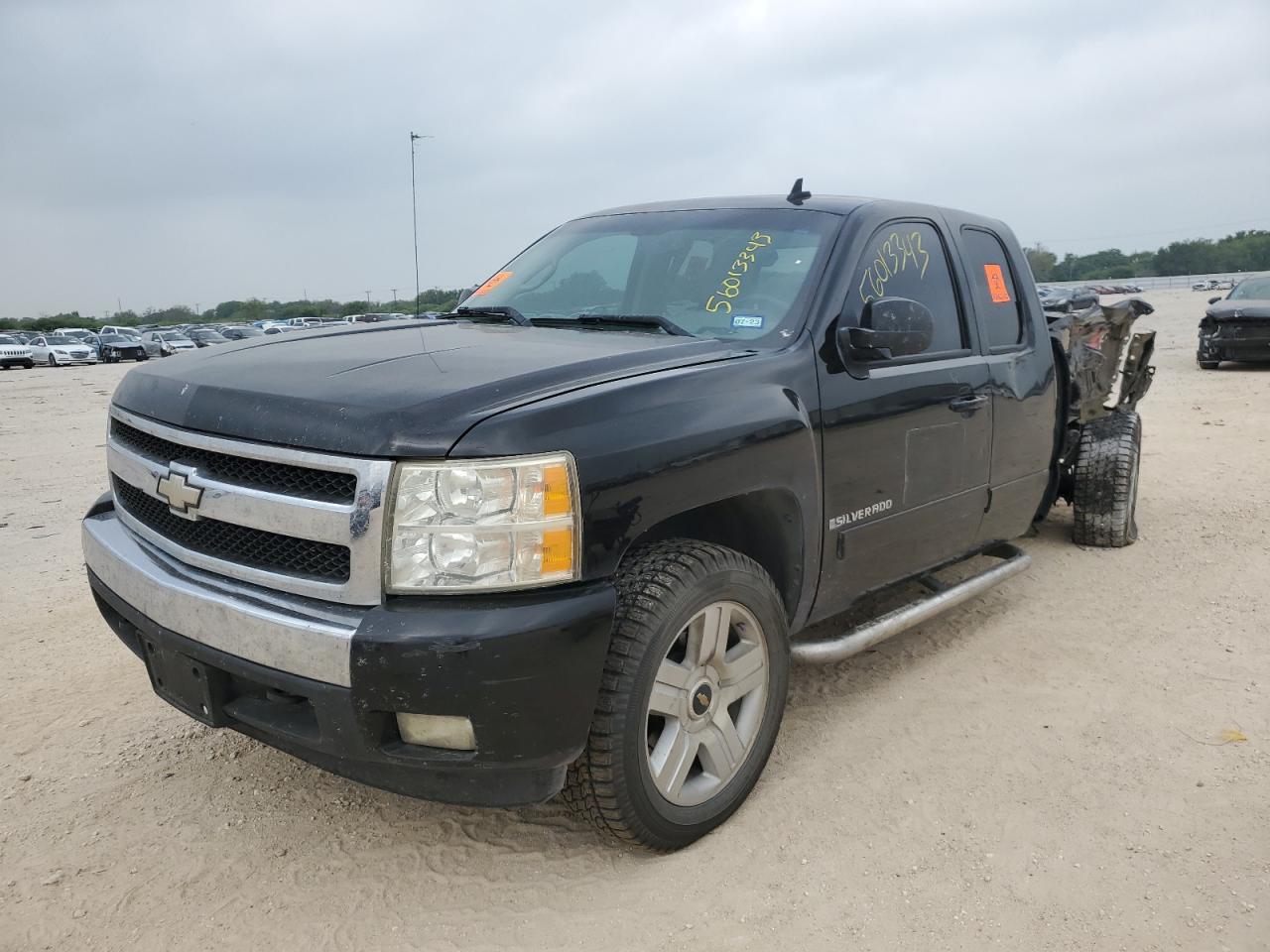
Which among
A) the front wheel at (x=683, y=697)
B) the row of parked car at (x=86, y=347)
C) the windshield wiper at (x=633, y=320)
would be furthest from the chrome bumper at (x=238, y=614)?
the row of parked car at (x=86, y=347)

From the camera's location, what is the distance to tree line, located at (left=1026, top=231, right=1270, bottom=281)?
92375 millimetres

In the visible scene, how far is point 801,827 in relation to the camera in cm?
293

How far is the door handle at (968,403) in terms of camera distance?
380cm

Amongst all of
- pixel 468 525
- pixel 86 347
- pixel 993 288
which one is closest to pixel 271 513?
pixel 468 525

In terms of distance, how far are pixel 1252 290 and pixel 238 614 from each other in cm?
1817

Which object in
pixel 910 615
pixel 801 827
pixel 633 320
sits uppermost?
pixel 633 320

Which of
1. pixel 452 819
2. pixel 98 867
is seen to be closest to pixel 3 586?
pixel 98 867

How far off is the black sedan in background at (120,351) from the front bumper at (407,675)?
36696 mm

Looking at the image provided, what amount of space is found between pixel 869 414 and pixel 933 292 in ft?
2.93

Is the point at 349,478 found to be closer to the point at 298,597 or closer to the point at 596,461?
the point at 298,597

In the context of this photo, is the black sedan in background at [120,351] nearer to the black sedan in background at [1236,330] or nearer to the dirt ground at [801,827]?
the black sedan in background at [1236,330]

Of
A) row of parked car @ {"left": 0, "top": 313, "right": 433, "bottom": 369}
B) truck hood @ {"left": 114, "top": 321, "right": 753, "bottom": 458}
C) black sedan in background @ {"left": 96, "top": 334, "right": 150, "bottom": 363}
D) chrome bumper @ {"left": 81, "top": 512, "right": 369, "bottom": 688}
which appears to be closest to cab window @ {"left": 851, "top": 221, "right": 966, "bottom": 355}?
truck hood @ {"left": 114, "top": 321, "right": 753, "bottom": 458}

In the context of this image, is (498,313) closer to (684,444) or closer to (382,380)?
(382,380)

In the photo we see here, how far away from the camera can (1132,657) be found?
4211 millimetres
